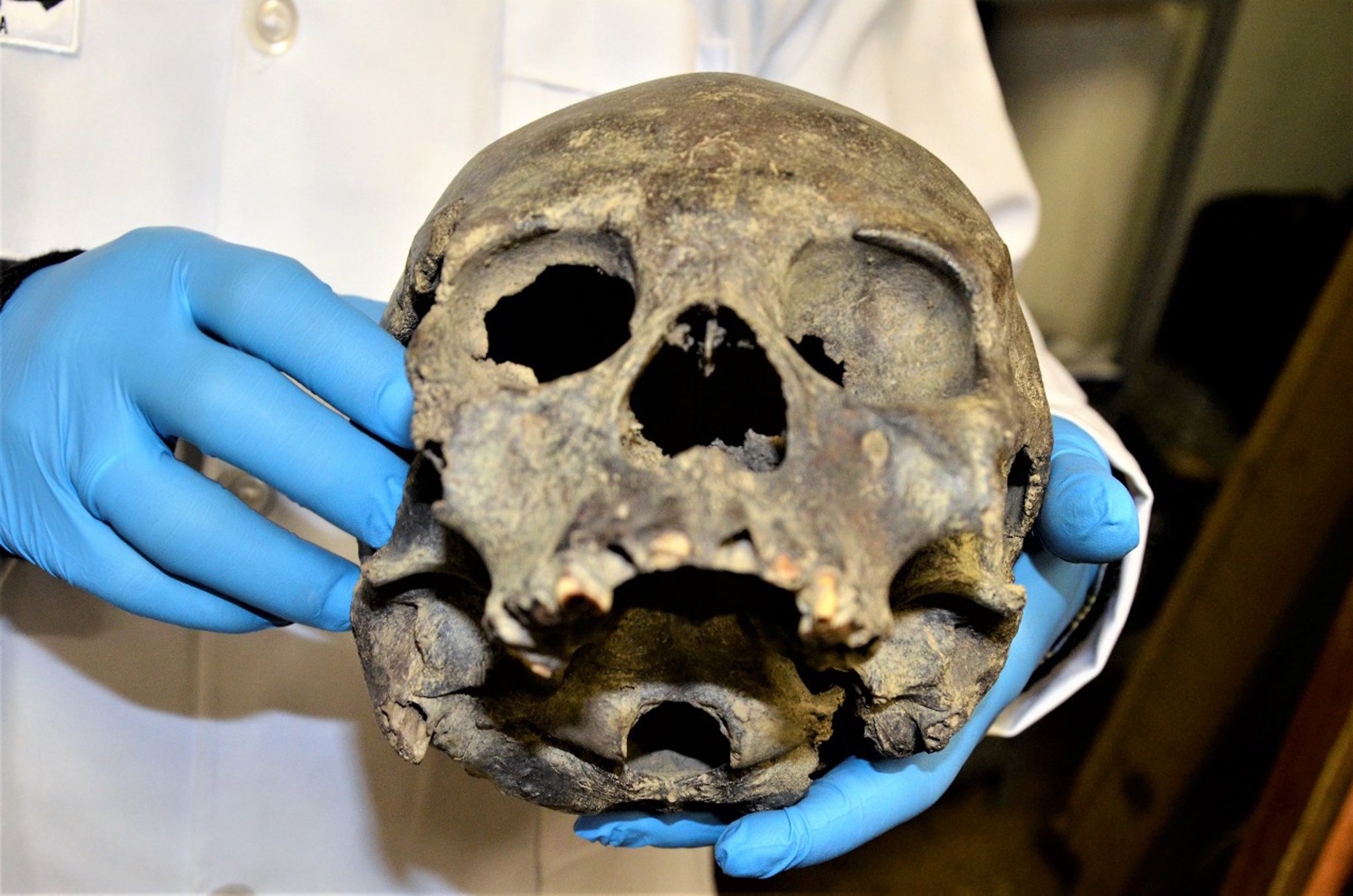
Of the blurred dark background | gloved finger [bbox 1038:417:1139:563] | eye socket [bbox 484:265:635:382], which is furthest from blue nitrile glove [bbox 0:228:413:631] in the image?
the blurred dark background

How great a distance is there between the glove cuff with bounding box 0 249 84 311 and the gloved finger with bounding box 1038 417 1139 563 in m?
1.21

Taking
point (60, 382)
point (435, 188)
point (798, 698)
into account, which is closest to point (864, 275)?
point (798, 698)

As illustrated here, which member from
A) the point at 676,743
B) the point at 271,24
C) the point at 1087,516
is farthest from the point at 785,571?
the point at 271,24

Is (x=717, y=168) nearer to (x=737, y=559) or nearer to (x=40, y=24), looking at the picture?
(x=737, y=559)

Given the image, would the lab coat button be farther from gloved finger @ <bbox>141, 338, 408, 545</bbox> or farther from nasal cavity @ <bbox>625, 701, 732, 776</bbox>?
nasal cavity @ <bbox>625, 701, 732, 776</bbox>

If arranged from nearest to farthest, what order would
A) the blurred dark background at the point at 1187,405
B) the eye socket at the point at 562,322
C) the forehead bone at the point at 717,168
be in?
the forehead bone at the point at 717,168 → the eye socket at the point at 562,322 → the blurred dark background at the point at 1187,405

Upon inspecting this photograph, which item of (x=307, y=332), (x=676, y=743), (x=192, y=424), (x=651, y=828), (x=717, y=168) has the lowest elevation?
(x=651, y=828)

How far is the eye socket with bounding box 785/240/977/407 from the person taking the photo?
2.92ft

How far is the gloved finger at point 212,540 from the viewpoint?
3.67ft

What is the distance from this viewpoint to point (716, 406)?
109cm

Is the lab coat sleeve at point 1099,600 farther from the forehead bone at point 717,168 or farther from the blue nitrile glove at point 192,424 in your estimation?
the blue nitrile glove at point 192,424

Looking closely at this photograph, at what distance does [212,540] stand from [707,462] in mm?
674

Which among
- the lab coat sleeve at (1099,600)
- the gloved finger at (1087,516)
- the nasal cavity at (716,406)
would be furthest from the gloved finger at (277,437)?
the lab coat sleeve at (1099,600)

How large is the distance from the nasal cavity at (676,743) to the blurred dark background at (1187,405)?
1.39 m
